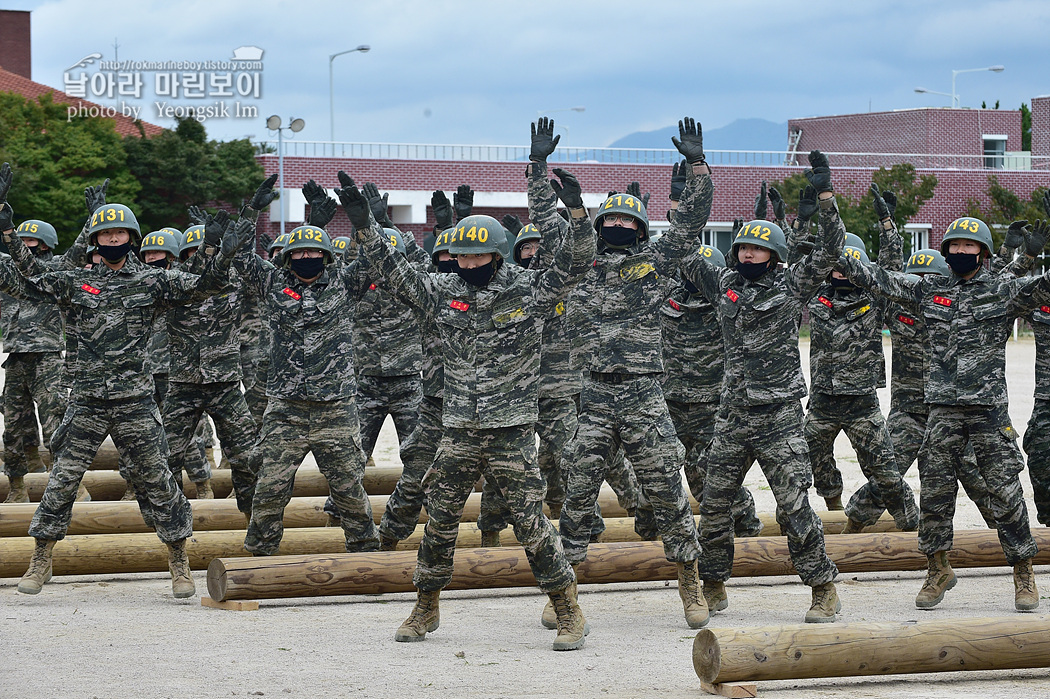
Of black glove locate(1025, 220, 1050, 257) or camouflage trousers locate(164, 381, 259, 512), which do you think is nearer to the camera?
black glove locate(1025, 220, 1050, 257)

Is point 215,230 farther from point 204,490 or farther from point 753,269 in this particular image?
point 204,490

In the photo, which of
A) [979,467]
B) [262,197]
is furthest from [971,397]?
[262,197]

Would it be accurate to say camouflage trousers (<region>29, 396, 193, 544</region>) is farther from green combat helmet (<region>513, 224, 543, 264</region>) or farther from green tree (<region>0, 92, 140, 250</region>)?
green tree (<region>0, 92, 140, 250</region>)

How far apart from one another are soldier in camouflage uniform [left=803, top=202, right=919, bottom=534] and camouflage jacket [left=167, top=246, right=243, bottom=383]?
189 inches

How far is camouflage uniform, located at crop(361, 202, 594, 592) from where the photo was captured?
759 cm

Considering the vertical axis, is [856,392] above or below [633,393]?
below

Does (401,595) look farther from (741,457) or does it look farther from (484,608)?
(741,457)

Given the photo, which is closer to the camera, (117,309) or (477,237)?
(477,237)

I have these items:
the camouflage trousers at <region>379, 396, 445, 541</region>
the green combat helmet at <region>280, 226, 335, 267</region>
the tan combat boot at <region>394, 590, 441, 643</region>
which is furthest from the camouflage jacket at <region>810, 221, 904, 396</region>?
the green combat helmet at <region>280, 226, 335, 267</region>

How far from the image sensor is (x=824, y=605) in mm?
8305

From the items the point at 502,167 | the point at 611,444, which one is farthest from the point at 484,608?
the point at 502,167

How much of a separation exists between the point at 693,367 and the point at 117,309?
4.69m

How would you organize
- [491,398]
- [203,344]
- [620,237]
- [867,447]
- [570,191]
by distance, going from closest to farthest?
[570,191] < [491,398] < [620,237] < [867,447] < [203,344]

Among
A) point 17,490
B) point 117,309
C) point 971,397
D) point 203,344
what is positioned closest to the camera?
point 971,397
